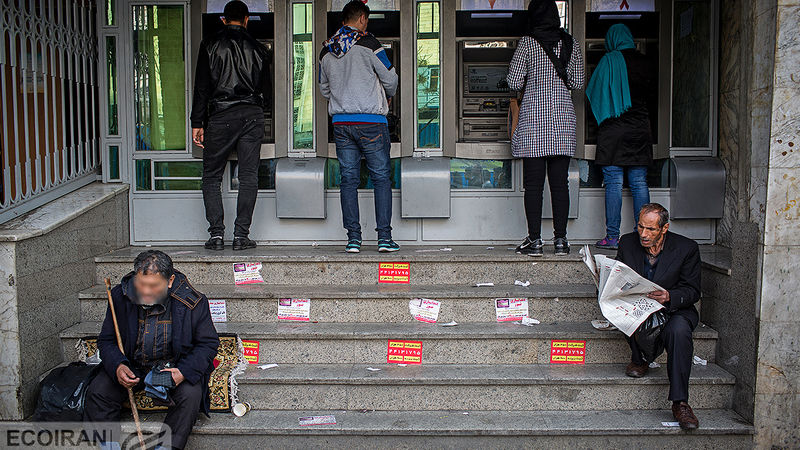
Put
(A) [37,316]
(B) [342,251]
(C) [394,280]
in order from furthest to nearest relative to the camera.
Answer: (B) [342,251], (C) [394,280], (A) [37,316]

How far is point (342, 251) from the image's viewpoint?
214 inches

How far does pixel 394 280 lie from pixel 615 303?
1665 millimetres

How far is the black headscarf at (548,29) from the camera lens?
17.0 feet

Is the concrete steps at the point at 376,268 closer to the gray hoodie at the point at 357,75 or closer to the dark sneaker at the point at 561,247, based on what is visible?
the dark sneaker at the point at 561,247

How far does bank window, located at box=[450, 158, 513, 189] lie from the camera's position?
6012 millimetres

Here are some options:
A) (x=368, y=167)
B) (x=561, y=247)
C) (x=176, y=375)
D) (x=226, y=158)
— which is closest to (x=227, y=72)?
(x=226, y=158)

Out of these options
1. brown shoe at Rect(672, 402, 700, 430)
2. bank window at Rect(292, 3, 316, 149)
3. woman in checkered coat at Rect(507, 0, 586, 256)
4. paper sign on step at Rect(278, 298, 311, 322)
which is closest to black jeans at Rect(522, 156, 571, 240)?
woman in checkered coat at Rect(507, 0, 586, 256)

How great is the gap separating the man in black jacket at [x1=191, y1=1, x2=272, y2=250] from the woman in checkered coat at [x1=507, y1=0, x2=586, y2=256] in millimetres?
2098

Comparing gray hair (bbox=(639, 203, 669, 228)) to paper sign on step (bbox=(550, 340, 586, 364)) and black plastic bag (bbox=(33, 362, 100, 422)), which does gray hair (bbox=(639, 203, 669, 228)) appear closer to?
paper sign on step (bbox=(550, 340, 586, 364))

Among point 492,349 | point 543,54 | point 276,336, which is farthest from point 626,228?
point 276,336

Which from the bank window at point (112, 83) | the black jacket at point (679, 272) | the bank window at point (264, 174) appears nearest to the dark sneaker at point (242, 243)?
the bank window at point (264, 174)

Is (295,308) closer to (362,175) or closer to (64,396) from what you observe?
(64,396)

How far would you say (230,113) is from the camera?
18.0ft

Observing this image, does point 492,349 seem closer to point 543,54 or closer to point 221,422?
point 221,422
